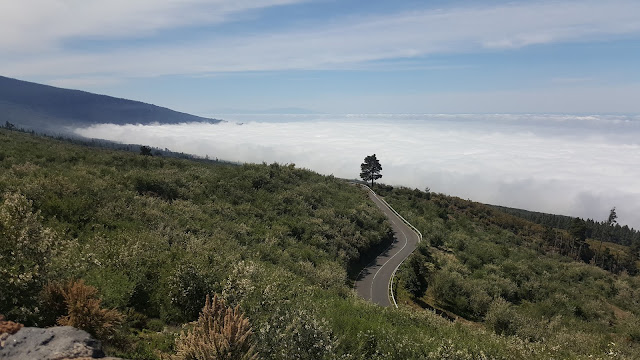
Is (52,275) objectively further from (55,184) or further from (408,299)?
(408,299)

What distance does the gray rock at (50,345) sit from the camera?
5950 mm

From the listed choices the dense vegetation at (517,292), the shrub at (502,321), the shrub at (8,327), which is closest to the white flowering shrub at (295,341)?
the shrub at (8,327)

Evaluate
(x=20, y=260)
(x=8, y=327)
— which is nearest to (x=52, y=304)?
(x=8, y=327)

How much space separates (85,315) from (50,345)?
1097 millimetres

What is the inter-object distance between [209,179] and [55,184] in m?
15.9

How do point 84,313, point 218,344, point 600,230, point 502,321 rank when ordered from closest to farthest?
1. point 218,344
2. point 84,313
3. point 502,321
4. point 600,230

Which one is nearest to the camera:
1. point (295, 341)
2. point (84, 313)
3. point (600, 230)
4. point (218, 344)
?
point (218, 344)

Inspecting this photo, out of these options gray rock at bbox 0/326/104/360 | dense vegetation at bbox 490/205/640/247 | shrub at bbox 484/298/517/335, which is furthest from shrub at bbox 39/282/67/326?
dense vegetation at bbox 490/205/640/247

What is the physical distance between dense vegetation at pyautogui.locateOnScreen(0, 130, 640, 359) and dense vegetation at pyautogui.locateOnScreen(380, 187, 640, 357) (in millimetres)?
167

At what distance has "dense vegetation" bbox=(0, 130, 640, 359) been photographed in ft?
27.7

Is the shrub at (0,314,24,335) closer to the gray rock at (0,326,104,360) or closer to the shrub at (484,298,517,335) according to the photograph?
the gray rock at (0,326,104,360)

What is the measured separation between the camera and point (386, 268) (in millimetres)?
32406

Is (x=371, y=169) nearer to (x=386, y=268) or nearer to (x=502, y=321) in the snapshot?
(x=386, y=268)

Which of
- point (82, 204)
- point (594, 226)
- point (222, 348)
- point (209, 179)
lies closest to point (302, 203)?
point (209, 179)
